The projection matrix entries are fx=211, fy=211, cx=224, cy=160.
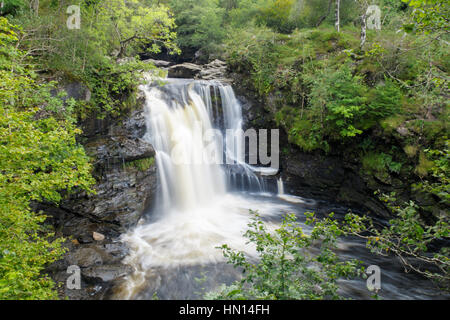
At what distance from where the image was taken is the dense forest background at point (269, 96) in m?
3.96

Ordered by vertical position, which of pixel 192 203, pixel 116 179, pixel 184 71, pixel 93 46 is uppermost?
pixel 184 71

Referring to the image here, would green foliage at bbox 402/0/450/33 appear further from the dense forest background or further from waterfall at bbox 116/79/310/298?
waterfall at bbox 116/79/310/298

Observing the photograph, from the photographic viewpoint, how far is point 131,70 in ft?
28.1

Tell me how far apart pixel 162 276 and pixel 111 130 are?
6.09 meters

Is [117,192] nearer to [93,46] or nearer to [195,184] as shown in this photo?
[195,184]

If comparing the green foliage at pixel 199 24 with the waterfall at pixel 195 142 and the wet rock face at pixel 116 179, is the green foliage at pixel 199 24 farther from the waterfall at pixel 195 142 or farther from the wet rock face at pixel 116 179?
the wet rock face at pixel 116 179

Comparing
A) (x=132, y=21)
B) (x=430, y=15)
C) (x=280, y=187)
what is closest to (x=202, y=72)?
(x=132, y=21)

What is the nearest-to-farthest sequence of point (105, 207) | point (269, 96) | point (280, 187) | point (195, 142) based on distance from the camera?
point (105, 207)
point (195, 142)
point (280, 187)
point (269, 96)

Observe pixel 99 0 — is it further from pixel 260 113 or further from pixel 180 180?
pixel 260 113

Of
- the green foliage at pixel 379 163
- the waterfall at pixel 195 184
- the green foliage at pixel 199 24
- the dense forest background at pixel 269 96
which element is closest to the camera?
the dense forest background at pixel 269 96

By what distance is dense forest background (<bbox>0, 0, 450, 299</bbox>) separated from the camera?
396 cm

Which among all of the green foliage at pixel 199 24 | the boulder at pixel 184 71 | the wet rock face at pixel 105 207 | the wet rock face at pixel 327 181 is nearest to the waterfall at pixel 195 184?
the wet rock face at pixel 105 207

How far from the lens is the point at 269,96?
42.1 feet
